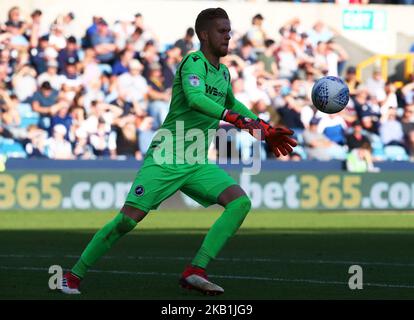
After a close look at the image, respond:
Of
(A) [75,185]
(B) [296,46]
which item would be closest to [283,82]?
(B) [296,46]

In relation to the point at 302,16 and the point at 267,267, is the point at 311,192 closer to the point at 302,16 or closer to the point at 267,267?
the point at 302,16

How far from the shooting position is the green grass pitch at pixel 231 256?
1057 cm

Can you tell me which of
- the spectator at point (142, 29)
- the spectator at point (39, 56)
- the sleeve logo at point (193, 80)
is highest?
the spectator at point (142, 29)

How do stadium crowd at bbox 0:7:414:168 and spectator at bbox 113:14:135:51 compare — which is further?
spectator at bbox 113:14:135:51

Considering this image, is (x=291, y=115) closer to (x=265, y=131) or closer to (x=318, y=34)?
(x=318, y=34)

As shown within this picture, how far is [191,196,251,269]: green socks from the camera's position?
10.4 meters

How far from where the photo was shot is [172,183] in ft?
34.5

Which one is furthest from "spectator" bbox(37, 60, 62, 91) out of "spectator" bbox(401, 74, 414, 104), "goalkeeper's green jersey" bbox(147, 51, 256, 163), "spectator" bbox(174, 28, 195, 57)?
"goalkeeper's green jersey" bbox(147, 51, 256, 163)

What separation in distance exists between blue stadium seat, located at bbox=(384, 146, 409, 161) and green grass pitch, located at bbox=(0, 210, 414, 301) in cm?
358

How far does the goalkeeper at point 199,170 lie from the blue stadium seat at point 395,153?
16.5m

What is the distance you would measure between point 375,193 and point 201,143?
14.8 m

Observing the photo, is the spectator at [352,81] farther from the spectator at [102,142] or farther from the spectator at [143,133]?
the spectator at [102,142]

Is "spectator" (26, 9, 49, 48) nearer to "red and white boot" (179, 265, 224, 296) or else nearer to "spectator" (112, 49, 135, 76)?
"spectator" (112, 49, 135, 76)

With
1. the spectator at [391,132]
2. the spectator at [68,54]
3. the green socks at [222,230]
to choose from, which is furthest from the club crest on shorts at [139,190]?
the spectator at [391,132]
